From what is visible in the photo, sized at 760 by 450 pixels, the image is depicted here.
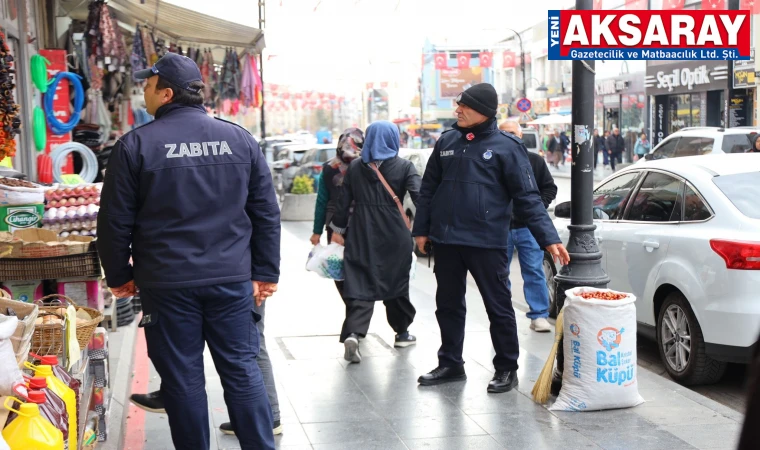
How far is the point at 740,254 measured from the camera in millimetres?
6027

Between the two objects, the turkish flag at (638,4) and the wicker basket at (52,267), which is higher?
the turkish flag at (638,4)

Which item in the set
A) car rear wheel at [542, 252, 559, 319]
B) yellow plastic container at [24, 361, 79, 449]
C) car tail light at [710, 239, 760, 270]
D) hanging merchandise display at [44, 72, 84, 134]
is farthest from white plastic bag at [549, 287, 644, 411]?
hanging merchandise display at [44, 72, 84, 134]

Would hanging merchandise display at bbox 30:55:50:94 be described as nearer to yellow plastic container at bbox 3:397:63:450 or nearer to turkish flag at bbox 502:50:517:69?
yellow plastic container at bbox 3:397:63:450

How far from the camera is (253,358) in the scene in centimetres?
432

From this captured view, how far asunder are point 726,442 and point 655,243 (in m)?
2.13

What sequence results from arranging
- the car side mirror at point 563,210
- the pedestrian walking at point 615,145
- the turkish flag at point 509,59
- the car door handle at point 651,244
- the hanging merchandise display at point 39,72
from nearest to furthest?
the car door handle at point 651,244 < the car side mirror at point 563,210 < the hanging merchandise display at point 39,72 < the pedestrian walking at point 615,145 < the turkish flag at point 509,59

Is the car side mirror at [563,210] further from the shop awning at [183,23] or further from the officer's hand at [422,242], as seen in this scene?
the shop awning at [183,23]

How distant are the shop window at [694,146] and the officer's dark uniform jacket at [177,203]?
13.7m

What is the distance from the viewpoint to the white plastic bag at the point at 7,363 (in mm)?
3451

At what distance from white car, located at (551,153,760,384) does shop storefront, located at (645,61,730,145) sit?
27.0 m

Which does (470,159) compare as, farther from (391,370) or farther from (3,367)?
(3,367)

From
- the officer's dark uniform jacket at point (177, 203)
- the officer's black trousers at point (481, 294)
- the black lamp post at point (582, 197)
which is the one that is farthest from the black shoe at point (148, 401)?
the black lamp post at point (582, 197)

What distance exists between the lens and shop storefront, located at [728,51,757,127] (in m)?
29.2

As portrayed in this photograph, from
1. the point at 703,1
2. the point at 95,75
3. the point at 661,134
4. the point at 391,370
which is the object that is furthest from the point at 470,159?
the point at 661,134
